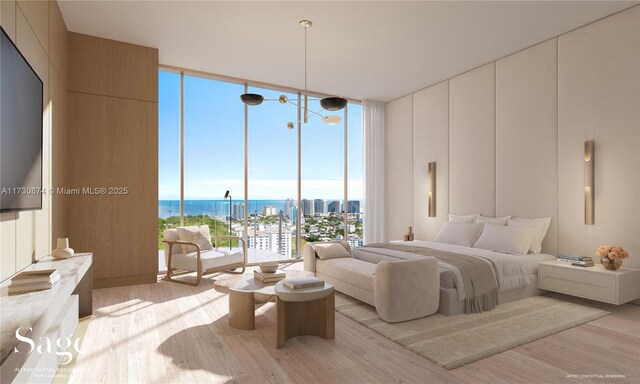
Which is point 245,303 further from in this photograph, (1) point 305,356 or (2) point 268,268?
(1) point 305,356

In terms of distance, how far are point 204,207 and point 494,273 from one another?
4389 mm

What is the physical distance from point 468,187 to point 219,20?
4363mm

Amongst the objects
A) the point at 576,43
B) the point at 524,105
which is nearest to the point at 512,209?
the point at 524,105

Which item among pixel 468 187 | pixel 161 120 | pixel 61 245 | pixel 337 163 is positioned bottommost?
pixel 61 245

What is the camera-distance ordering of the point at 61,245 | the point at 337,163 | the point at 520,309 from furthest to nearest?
1. the point at 337,163
2. the point at 520,309
3. the point at 61,245

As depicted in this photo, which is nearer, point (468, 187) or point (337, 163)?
point (468, 187)

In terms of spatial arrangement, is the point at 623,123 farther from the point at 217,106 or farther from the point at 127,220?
the point at 127,220

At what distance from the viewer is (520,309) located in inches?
146

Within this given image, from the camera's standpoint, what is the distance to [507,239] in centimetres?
453

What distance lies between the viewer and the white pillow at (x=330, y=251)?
453 cm

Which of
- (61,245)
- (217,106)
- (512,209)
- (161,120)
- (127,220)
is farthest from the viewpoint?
(217,106)

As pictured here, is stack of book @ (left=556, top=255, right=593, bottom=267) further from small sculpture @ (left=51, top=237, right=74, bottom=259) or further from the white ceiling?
small sculpture @ (left=51, top=237, right=74, bottom=259)

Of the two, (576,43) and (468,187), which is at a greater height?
(576,43)

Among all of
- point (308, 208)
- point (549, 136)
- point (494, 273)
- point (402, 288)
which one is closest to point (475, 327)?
point (402, 288)
